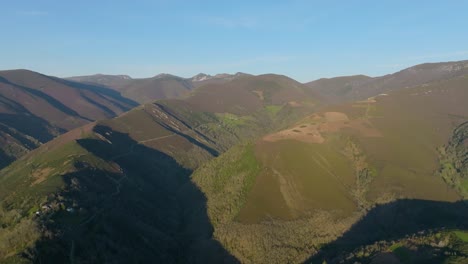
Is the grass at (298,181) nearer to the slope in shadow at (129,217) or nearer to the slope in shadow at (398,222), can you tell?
the slope in shadow at (398,222)

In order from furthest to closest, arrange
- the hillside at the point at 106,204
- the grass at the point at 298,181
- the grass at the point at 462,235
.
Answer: the grass at the point at 298,181 < the grass at the point at 462,235 < the hillside at the point at 106,204

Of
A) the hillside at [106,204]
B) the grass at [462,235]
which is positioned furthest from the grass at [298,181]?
the grass at [462,235]

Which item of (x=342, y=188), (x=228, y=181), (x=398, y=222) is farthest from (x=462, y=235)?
(x=228, y=181)

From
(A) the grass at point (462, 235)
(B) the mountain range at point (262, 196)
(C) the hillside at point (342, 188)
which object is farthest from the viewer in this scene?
(C) the hillside at point (342, 188)

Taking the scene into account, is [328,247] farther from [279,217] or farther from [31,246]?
[31,246]

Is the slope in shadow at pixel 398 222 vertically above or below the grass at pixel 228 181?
below

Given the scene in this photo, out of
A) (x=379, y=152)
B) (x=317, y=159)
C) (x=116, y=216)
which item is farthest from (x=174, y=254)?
(x=379, y=152)

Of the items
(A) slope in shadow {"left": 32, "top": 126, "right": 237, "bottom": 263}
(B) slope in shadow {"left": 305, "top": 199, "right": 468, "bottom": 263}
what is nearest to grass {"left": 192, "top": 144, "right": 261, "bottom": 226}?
(A) slope in shadow {"left": 32, "top": 126, "right": 237, "bottom": 263}
